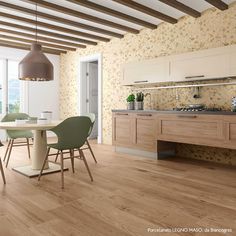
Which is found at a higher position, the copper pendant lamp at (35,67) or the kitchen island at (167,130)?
the copper pendant lamp at (35,67)

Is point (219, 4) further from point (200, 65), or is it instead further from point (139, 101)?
point (139, 101)

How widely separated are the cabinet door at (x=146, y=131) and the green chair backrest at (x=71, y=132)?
1.55 m

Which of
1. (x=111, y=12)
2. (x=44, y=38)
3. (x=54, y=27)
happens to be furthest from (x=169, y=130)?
(x=44, y=38)

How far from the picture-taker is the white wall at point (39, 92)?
642cm

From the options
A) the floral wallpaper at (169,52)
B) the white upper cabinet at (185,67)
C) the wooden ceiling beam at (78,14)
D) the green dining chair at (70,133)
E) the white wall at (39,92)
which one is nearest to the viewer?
the green dining chair at (70,133)

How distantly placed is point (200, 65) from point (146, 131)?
1.41 meters

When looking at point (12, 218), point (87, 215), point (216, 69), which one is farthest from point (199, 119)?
point (12, 218)

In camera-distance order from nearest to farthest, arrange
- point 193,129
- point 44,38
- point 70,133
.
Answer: point 70,133 → point 193,129 → point 44,38

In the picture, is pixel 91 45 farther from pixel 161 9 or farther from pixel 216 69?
pixel 216 69

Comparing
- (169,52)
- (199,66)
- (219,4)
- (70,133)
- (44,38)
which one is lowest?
(70,133)

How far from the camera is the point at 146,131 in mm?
4293

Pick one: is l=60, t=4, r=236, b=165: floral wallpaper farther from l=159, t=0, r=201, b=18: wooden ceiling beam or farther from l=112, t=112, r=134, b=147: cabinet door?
l=112, t=112, r=134, b=147: cabinet door

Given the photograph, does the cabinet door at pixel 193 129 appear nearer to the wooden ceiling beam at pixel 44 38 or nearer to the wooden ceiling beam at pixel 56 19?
the wooden ceiling beam at pixel 56 19

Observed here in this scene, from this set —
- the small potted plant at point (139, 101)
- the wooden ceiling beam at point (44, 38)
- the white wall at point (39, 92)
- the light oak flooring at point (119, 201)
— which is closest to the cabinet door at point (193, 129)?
the light oak flooring at point (119, 201)
